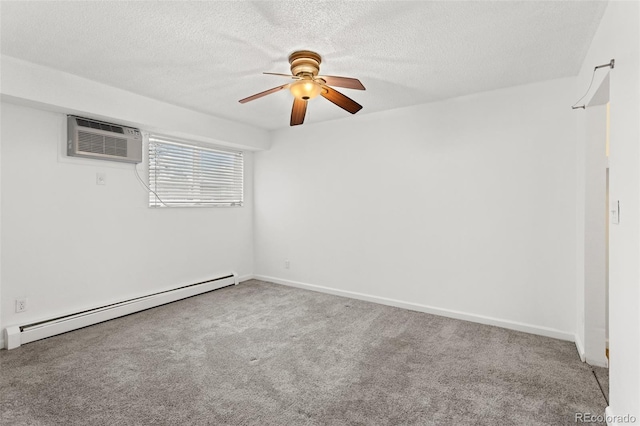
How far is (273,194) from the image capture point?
5.07m

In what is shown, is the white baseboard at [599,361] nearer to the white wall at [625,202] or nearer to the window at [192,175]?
the white wall at [625,202]

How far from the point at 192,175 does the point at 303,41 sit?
286 cm

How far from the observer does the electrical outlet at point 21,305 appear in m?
2.92

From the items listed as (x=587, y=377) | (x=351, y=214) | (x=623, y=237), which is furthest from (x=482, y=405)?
(x=351, y=214)

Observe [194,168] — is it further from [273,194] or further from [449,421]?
[449,421]

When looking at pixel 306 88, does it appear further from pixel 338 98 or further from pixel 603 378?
pixel 603 378

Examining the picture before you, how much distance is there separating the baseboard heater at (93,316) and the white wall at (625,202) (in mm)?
4152

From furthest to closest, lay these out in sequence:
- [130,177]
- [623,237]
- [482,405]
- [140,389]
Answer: [130,177] → [140,389] → [482,405] → [623,237]

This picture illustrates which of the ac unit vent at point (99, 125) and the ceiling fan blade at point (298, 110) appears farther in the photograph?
the ac unit vent at point (99, 125)

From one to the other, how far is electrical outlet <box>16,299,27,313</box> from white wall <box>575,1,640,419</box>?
4346 mm

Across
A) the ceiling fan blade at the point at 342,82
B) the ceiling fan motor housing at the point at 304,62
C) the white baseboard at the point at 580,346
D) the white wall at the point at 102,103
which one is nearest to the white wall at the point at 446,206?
the white baseboard at the point at 580,346

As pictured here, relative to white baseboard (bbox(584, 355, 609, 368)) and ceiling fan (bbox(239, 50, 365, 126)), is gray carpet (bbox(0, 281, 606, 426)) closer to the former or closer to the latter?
white baseboard (bbox(584, 355, 609, 368))

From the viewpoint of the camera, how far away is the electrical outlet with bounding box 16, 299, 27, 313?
2.92 metres

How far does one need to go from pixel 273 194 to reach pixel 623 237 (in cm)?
416
